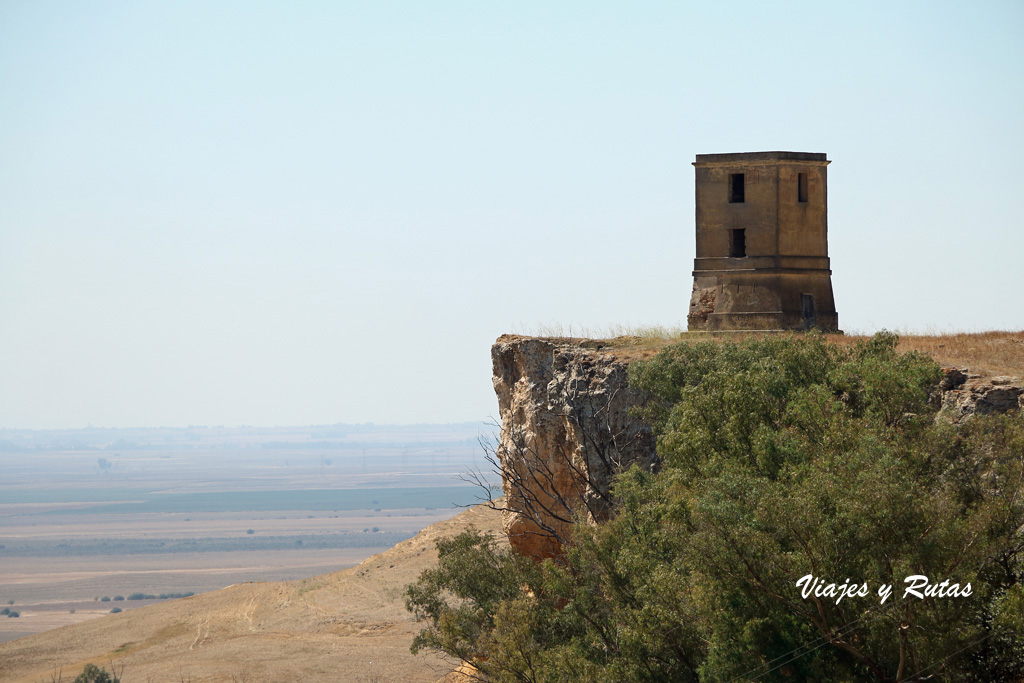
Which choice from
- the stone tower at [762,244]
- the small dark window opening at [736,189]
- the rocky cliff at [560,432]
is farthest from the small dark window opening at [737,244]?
the rocky cliff at [560,432]

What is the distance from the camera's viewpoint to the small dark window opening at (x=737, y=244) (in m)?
31.5

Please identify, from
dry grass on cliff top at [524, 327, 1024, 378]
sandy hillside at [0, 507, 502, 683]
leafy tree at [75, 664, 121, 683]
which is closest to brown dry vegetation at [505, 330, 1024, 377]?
dry grass on cliff top at [524, 327, 1024, 378]

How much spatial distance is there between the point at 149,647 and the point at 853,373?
33.8 metres

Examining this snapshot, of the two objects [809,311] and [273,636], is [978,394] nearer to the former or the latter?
[809,311]

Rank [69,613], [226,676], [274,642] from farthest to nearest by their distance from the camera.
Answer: [69,613]
[274,642]
[226,676]

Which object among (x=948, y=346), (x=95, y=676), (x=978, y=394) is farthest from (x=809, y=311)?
(x=95, y=676)

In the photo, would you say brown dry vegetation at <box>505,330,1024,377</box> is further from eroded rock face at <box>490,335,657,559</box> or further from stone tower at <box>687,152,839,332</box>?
stone tower at <box>687,152,839,332</box>

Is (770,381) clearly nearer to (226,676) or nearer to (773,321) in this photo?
(773,321)

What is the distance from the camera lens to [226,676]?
35.5 meters

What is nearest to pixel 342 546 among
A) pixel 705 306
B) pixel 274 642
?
pixel 274 642

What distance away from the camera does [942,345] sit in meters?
25.6

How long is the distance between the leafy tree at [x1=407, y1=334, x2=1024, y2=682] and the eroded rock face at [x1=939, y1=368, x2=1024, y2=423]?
0.50m

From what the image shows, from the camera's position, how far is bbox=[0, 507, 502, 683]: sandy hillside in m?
36.0

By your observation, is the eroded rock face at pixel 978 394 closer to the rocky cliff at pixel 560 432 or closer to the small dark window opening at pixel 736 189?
the rocky cliff at pixel 560 432
